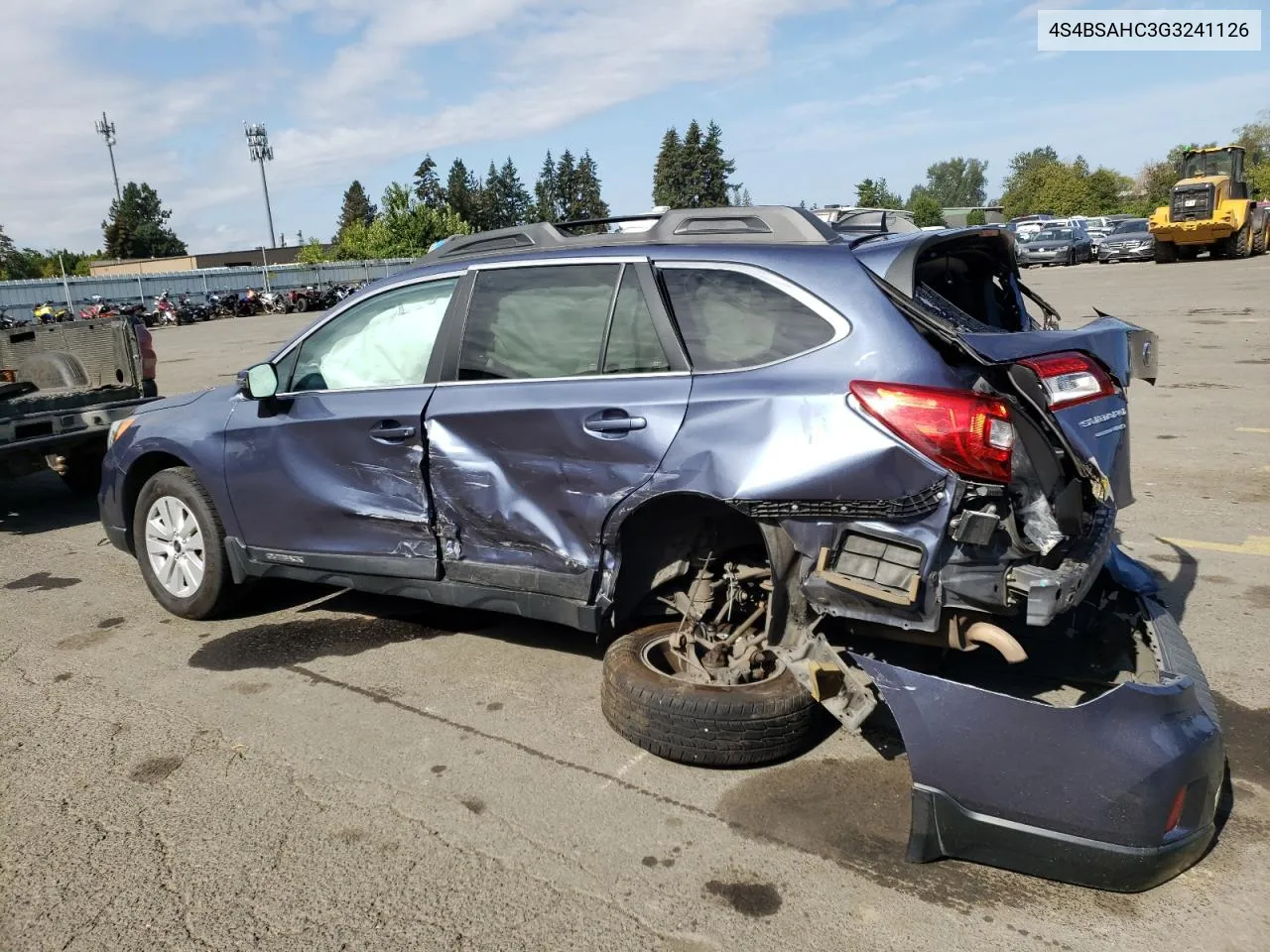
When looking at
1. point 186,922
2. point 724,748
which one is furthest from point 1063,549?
point 186,922

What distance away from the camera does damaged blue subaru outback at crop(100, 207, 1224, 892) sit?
9.46ft

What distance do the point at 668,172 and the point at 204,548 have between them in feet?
358

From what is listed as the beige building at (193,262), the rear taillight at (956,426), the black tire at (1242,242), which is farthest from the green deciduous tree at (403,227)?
the rear taillight at (956,426)

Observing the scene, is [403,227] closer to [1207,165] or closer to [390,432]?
[1207,165]

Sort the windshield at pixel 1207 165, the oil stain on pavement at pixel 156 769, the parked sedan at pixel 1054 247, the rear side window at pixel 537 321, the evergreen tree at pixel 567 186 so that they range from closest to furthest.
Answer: the oil stain on pavement at pixel 156 769 → the rear side window at pixel 537 321 → the windshield at pixel 1207 165 → the parked sedan at pixel 1054 247 → the evergreen tree at pixel 567 186

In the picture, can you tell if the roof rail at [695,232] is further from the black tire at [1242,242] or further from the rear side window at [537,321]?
the black tire at [1242,242]

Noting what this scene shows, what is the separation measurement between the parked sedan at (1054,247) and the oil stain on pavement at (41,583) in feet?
128

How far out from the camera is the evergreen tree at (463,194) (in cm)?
11025

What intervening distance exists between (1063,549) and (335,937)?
8.18ft

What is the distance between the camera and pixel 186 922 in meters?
2.85

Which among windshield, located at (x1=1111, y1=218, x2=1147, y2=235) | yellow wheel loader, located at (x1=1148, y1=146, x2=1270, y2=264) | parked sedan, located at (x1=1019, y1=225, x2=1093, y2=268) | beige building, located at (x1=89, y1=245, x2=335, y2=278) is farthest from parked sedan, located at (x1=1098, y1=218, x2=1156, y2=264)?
beige building, located at (x1=89, y1=245, x2=335, y2=278)

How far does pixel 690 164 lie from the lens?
4188 inches

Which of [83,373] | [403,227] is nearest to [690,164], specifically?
[403,227]

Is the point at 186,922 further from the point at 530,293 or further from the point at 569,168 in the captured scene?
the point at 569,168
